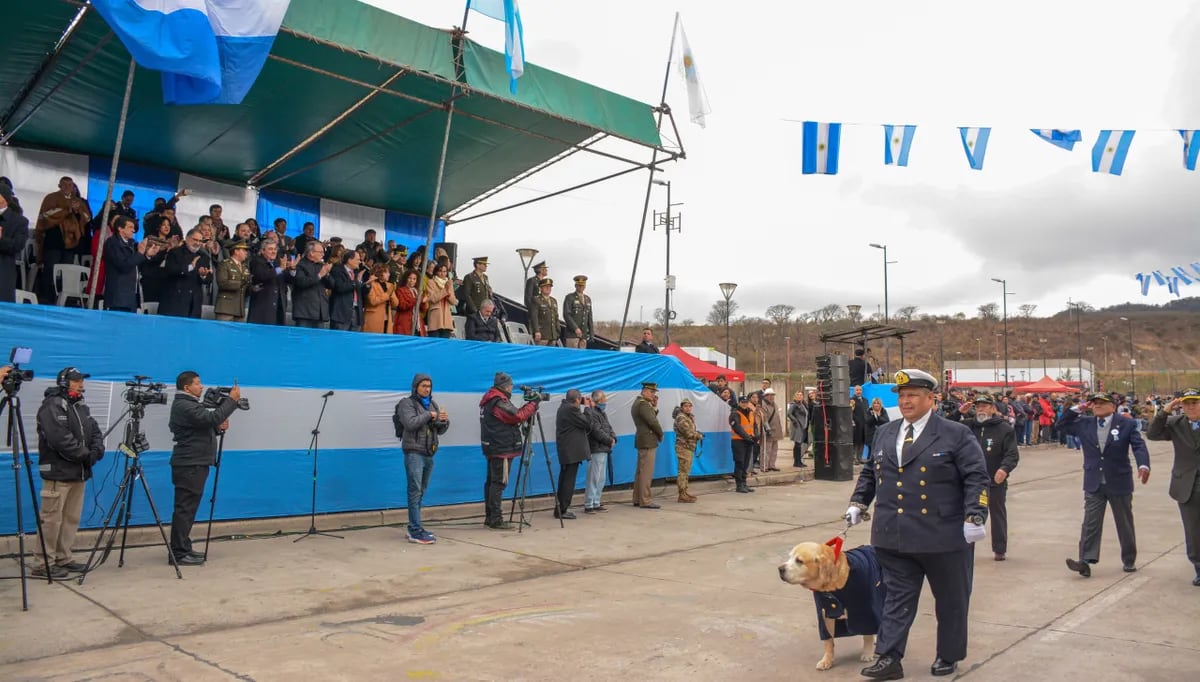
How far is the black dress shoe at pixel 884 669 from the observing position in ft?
15.4

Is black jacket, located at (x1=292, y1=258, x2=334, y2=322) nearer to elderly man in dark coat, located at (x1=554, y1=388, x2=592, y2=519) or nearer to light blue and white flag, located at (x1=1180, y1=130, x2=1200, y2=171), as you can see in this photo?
elderly man in dark coat, located at (x1=554, y1=388, x2=592, y2=519)

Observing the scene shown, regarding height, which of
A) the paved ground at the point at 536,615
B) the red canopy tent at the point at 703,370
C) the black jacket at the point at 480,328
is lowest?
the paved ground at the point at 536,615

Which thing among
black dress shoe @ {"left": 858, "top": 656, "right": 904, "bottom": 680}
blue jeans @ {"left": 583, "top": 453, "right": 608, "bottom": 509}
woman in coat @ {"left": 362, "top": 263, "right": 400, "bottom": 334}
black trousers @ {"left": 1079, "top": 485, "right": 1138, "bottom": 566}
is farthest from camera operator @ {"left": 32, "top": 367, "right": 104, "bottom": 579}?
black trousers @ {"left": 1079, "top": 485, "right": 1138, "bottom": 566}

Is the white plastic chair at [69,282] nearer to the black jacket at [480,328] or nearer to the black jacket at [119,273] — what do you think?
the black jacket at [119,273]

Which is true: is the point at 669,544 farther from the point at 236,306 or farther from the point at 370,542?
the point at 236,306

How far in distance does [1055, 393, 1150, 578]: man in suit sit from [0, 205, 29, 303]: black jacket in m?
10.7

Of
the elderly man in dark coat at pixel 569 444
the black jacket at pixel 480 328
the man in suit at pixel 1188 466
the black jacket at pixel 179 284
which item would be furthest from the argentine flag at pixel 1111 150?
the black jacket at pixel 179 284

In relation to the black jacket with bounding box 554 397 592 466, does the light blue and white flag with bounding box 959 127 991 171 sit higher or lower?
higher

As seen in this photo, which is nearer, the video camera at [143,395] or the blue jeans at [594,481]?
the video camera at [143,395]

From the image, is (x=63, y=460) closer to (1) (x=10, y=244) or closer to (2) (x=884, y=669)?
(1) (x=10, y=244)

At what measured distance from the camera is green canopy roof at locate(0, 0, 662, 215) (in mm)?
9625

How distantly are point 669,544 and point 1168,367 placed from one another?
151 meters

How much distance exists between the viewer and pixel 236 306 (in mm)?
9859

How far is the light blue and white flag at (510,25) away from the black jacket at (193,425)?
18.0 ft
